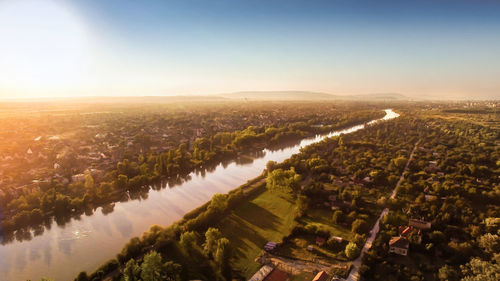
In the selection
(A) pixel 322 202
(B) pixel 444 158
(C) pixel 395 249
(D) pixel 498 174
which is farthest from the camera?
(B) pixel 444 158

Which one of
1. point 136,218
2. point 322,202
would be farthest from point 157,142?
point 322,202

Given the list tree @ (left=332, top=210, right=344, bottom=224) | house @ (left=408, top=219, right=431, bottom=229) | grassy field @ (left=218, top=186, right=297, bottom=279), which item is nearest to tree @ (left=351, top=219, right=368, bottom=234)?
tree @ (left=332, top=210, right=344, bottom=224)

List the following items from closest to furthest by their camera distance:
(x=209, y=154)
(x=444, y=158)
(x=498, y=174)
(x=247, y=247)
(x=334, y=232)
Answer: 1. (x=247, y=247)
2. (x=334, y=232)
3. (x=498, y=174)
4. (x=444, y=158)
5. (x=209, y=154)

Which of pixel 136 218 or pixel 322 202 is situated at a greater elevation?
pixel 322 202

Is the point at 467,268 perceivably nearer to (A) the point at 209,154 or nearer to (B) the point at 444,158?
(B) the point at 444,158

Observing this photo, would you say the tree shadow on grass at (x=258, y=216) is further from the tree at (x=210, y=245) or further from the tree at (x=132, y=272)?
the tree at (x=132, y=272)
